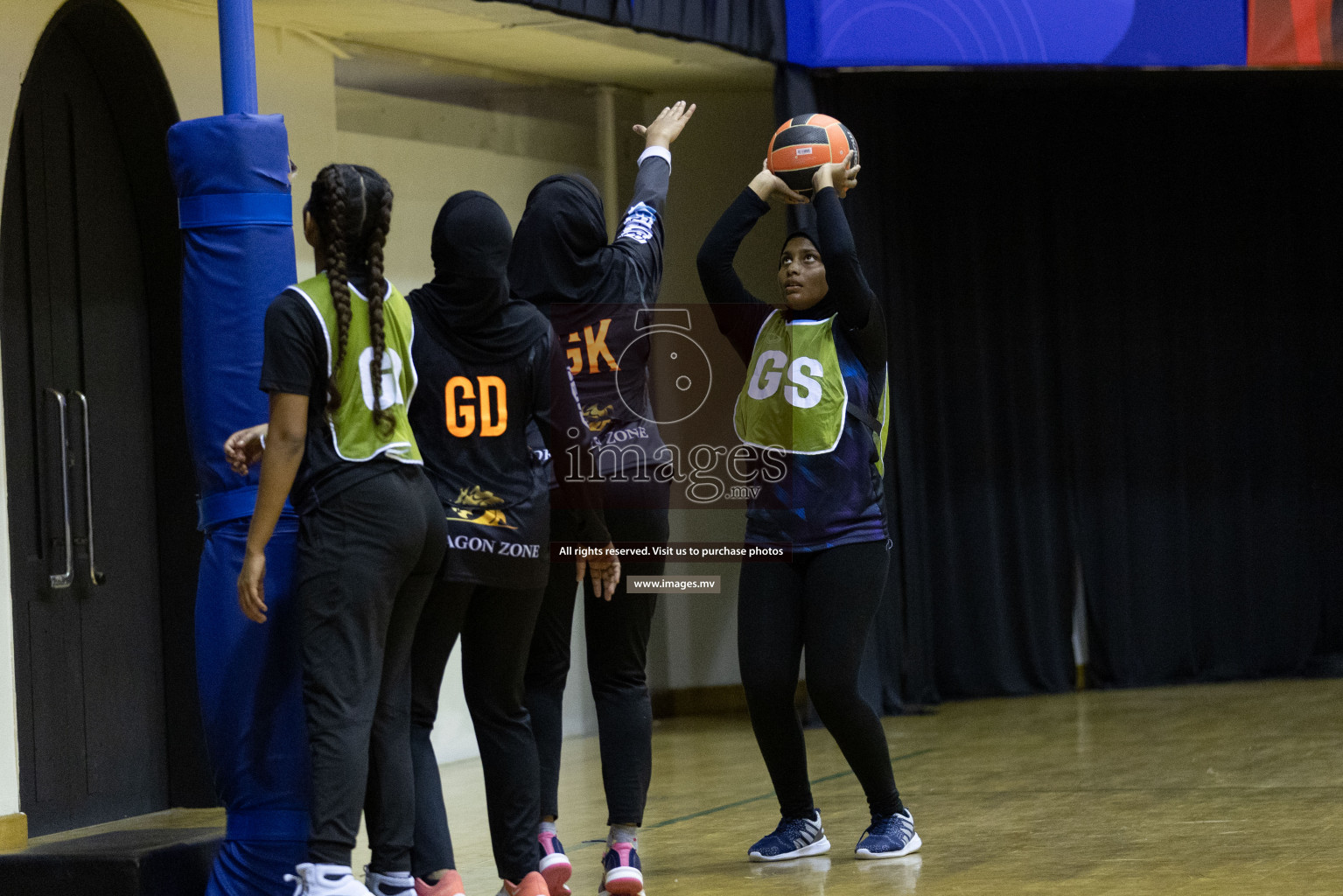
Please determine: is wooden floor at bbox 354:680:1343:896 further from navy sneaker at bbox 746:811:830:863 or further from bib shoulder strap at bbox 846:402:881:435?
bib shoulder strap at bbox 846:402:881:435

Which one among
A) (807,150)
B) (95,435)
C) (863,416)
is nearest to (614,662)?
(863,416)

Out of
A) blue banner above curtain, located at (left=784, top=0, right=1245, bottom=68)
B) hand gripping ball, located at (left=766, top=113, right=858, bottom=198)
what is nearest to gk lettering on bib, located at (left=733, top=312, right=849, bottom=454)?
hand gripping ball, located at (left=766, top=113, right=858, bottom=198)

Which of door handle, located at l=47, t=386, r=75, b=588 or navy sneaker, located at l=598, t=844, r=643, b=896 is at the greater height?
door handle, located at l=47, t=386, r=75, b=588

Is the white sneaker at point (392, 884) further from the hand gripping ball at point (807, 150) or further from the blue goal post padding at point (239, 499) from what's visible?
the hand gripping ball at point (807, 150)

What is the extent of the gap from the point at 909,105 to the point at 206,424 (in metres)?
4.91

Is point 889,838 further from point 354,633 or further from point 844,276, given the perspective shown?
point 354,633

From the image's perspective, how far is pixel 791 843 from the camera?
12.5 feet

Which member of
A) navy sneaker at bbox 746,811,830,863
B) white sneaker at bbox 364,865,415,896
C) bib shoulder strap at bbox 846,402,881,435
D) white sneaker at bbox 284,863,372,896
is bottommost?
navy sneaker at bbox 746,811,830,863

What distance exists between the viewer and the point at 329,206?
9.60ft

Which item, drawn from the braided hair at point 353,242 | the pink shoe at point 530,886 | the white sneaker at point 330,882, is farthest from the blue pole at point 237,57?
the pink shoe at point 530,886

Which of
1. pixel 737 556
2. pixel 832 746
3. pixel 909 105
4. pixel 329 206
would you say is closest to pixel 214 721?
pixel 329 206

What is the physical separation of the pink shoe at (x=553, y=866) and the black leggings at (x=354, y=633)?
42 cm

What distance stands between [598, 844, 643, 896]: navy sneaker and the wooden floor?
127 millimetres

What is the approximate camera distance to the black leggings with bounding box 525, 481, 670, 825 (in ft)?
11.1
